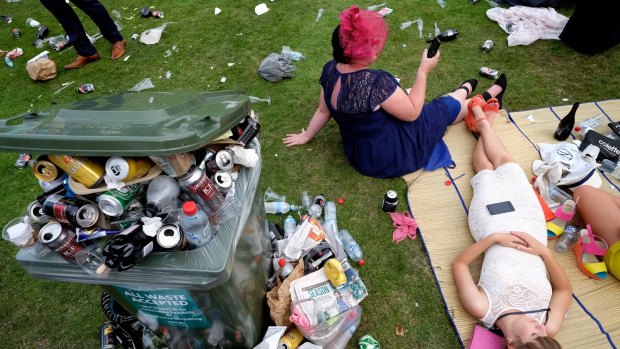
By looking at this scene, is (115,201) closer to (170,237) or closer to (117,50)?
(170,237)

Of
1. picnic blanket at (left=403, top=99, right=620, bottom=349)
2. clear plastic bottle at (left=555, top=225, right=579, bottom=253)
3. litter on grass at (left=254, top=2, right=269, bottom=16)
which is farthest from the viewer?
litter on grass at (left=254, top=2, right=269, bottom=16)

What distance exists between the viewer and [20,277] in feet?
9.75

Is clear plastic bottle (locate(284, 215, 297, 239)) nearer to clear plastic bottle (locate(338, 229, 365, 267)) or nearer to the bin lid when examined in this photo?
clear plastic bottle (locate(338, 229, 365, 267))

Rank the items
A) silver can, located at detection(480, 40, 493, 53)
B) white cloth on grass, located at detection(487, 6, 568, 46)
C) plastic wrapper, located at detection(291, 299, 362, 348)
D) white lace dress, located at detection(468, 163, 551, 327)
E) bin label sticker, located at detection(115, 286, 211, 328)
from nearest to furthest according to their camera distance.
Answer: bin label sticker, located at detection(115, 286, 211, 328) → plastic wrapper, located at detection(291, 299, 362, 348) → white lace dress, located at detection(468, 163, 551, 327) → silver can, located at detection(480, 40, 493, 53) → white cloth on grass, located at detection(487, 6, 568, 46)

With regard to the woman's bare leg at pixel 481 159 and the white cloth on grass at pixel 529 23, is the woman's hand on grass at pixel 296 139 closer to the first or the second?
the woman's bare leg at pixel 481 159

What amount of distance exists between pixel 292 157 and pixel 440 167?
4.53ft

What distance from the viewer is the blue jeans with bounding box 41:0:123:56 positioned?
4457mm

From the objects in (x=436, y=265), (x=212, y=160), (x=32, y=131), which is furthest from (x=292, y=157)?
(x=32, y=131)

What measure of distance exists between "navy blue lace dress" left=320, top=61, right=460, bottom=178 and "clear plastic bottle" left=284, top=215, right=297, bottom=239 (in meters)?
0.82

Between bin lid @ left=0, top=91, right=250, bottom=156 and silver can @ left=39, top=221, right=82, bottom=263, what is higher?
bin lid @ left=0, top=91, right=250, bottom=156

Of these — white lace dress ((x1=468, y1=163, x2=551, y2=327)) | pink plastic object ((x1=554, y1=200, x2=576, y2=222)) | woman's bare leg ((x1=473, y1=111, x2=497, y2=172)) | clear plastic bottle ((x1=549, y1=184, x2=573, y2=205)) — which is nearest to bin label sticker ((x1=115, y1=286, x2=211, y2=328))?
white lace dress ((x1=468, y1=163, x2=551, y2=327))

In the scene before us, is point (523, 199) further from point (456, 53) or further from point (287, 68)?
point (287, 68)

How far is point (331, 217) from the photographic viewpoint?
3129 mm

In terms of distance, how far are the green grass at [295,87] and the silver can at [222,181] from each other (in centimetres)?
141
